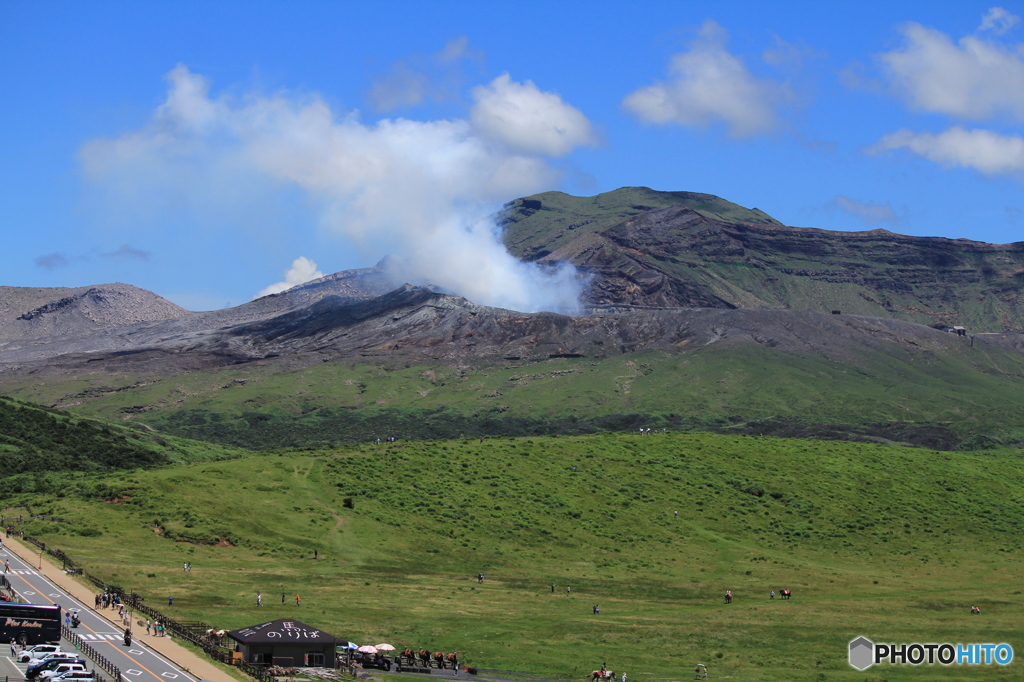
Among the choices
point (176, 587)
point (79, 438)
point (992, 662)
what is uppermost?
point (79, 438)

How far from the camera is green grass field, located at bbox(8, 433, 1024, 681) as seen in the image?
2719 inches

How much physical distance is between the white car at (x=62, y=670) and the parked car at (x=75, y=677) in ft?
0.59

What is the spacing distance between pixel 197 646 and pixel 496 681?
14.6 metres

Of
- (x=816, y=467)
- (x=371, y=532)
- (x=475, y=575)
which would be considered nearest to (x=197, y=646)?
(x=475, y=575)

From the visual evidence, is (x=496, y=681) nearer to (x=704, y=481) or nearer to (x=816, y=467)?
(x=704, y=481)

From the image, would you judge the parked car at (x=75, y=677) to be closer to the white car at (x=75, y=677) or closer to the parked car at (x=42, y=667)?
the white car at (x=75, y=677)

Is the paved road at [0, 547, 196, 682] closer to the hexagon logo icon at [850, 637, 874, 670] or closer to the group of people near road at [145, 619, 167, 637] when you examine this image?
the group of people near road at [145, 619, 167, 637]

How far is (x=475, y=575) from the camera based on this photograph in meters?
89.7

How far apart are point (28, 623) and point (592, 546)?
5863 centimetres

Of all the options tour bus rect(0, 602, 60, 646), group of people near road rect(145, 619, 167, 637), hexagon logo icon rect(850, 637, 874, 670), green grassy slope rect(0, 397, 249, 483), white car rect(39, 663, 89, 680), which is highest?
green grassy slope rect(0, 397, 249, 483)

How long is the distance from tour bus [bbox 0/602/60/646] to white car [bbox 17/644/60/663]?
5.56 ft

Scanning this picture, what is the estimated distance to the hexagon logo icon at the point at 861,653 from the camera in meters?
64.7

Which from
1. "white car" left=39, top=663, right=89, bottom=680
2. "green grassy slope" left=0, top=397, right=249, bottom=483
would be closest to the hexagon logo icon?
"white car" left=39, top=663, right=89, bottom=680

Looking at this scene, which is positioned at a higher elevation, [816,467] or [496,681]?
[816,467]
